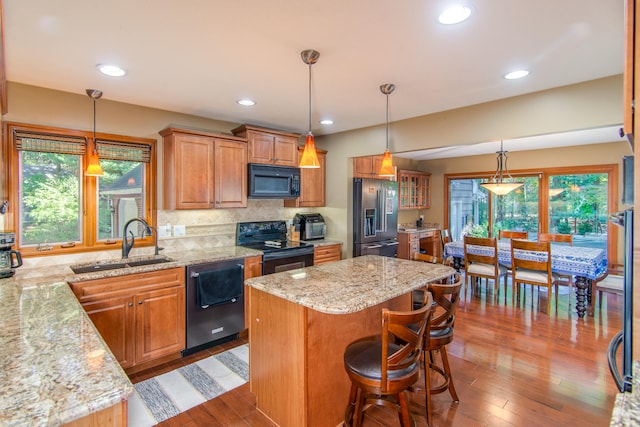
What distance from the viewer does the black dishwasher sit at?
3027 mm

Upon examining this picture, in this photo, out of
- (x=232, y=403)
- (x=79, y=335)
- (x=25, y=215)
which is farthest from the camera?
(x=25, y=215)

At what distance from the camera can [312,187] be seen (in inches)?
182

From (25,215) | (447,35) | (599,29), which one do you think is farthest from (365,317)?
(25,215)

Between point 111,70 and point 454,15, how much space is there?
2.33 meters

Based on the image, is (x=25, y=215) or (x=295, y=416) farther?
(x=25, y=215)

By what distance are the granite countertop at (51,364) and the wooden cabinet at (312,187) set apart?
2872 millimetres

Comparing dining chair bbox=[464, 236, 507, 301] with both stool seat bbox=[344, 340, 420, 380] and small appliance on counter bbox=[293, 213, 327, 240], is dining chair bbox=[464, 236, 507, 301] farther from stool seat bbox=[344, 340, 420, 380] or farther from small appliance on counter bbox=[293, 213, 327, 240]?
stool seat bbox=[344, 340, 420, 380]

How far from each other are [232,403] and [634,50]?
9.25ft

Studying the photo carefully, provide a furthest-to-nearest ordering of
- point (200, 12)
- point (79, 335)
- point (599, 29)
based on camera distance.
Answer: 1. point (599, 29)
2. point (200, 12)
3. point (79, 335)

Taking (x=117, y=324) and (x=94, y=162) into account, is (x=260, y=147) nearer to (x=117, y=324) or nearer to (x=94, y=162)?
(x=94, y=162)

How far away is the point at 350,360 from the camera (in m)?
1.72

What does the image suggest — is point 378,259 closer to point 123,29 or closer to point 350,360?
point 350,360

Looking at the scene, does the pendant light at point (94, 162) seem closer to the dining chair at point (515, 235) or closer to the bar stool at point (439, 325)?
the bar stool at point (439, 325)

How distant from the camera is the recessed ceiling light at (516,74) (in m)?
2.41
